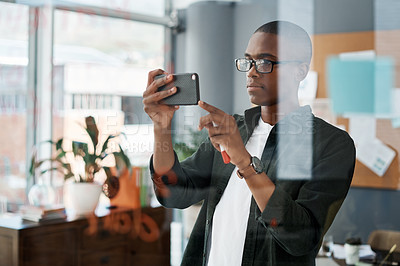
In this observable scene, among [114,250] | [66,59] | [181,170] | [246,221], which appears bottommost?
[114,250]

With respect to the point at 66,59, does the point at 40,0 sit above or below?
above

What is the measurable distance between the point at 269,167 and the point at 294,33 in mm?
337

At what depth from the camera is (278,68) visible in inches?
45.8

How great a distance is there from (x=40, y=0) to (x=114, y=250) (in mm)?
826

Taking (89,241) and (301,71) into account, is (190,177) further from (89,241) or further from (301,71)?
(89,241)

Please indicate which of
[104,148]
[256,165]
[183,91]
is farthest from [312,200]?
[104,148]

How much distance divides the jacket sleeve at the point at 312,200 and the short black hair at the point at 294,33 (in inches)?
8.4

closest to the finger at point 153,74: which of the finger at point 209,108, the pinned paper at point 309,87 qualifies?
the finger at point 209,108

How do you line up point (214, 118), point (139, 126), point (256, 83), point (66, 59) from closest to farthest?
1. point (214, 118)
2. point (256, 83)
3. point (139, 126)
4. point (66, 59)

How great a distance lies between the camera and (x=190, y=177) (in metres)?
1.26

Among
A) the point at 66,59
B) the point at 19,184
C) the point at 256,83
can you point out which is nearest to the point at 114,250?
the point at 19,184

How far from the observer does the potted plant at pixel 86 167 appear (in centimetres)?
145

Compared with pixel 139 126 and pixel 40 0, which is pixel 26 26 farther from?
pixel 139 126

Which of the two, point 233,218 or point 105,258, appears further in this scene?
point 105,258
